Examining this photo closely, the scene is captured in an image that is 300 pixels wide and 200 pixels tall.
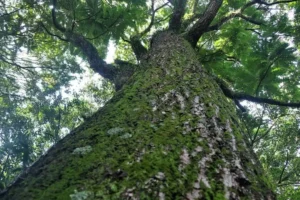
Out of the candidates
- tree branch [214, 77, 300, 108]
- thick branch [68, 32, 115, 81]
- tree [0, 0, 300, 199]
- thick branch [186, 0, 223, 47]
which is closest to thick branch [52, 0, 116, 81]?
thick branch [68, 32, 115, 81]

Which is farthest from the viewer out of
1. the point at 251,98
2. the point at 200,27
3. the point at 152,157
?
the point at 200,27

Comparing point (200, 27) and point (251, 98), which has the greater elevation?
point (200, 27)

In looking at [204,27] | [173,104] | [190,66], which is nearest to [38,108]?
[204,27]

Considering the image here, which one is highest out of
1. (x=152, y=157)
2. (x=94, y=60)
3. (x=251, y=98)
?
(x=94, y=60)

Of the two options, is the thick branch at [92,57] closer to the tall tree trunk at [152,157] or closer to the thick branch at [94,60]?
the thick branch at [94,60]

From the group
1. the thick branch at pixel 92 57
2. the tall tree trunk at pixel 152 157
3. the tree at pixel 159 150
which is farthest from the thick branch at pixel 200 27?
the tall tree trunk at pixel 152 157

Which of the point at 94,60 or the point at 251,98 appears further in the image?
the point at 94,60

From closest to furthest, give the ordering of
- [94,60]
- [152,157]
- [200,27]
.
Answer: [152,157] → [200,27] → [94,60]

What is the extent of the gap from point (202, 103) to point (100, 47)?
268 inches

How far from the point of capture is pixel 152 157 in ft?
5.51

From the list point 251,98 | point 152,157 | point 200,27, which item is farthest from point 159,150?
point 200,27

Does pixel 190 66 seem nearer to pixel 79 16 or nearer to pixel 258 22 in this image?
pixel 79 16

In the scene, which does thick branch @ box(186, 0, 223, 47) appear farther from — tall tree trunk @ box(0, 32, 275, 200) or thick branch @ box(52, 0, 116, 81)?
tall tree trunk @ box(0, 32, 275, 200)

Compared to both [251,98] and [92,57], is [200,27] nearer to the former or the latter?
[251,98]
